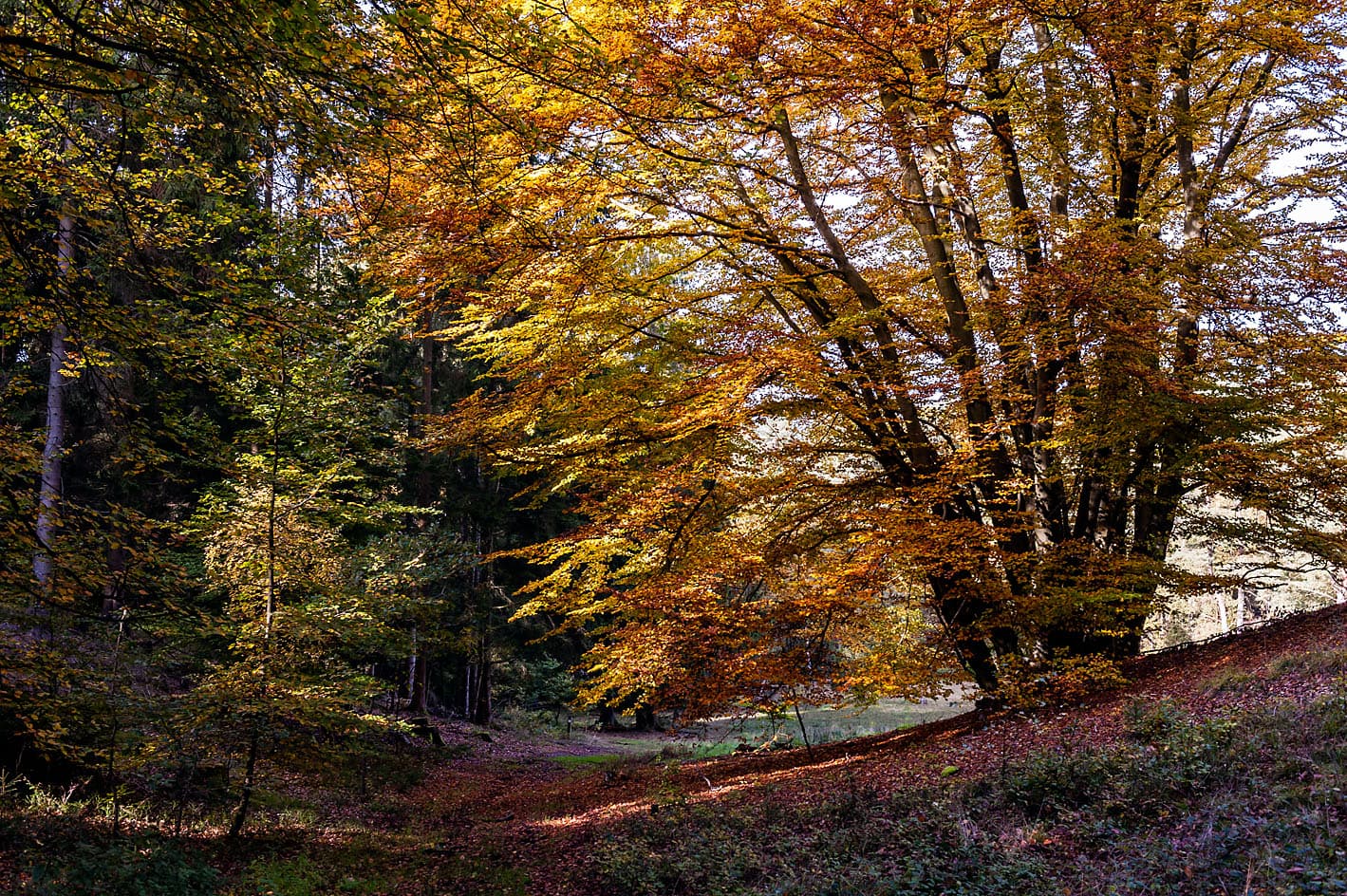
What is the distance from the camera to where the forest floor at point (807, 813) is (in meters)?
5.50

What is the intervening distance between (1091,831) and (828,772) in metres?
4.63

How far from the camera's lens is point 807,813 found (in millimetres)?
7449

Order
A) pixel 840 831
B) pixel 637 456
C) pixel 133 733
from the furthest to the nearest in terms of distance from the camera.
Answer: pixel 637 456 < pixel 133 733 < pixel 840 831

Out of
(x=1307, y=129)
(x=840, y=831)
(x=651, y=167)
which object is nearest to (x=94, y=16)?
(x=651, y=167)

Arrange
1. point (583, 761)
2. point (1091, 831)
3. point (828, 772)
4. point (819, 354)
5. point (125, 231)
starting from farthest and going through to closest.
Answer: point (583, 761) < point (828, 772) < point (819, 354) < point (125, 231) < point (1091, 831)

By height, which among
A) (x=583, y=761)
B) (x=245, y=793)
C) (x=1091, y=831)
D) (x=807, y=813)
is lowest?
(x=583, y=761)

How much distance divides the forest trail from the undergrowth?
56cm

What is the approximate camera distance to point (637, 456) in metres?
10.8

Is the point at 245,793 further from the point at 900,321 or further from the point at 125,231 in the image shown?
the point at 900,321

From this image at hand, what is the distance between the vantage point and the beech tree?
824 cm

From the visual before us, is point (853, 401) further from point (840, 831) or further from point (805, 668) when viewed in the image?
point (840, 831)

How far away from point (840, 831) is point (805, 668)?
311 centimetres

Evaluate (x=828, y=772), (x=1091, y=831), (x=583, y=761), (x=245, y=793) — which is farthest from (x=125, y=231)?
(x=583, y=761)

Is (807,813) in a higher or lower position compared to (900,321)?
lower
